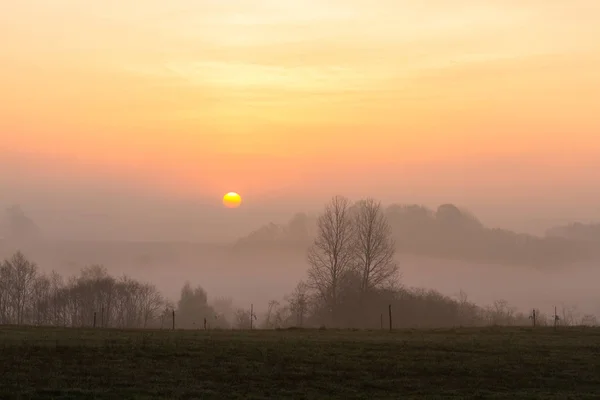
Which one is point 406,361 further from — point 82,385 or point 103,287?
point 103,287

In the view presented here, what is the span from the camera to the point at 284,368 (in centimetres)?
2909

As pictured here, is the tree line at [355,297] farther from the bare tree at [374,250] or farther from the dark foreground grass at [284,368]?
the dark foreground grass at [284,368]

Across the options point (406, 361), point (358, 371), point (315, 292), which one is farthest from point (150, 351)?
point (315, 292)

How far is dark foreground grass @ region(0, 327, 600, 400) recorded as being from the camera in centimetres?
2495

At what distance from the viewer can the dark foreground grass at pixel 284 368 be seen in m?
25.0

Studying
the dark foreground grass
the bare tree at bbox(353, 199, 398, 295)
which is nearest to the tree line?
the bare tree at bbox(353, 199, 398, 295)

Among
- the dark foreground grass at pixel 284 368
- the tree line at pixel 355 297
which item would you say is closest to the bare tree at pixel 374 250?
the tree line at pixel 355 297

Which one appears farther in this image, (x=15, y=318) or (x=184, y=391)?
(x=15, y=318)

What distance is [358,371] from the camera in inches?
1152

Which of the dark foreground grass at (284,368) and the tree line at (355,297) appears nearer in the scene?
the dark foreground grass at (284,368)

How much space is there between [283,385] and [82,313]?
100747 millimetres

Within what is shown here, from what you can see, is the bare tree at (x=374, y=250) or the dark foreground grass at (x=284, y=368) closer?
the dark foreground grass at (x=284, y=368)

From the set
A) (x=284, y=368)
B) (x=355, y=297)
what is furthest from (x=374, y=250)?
(x=284, y=368)

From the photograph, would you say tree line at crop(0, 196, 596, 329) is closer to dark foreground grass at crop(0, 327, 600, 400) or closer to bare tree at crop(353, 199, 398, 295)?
bare tree at crop(353, 199, 398, 295)
